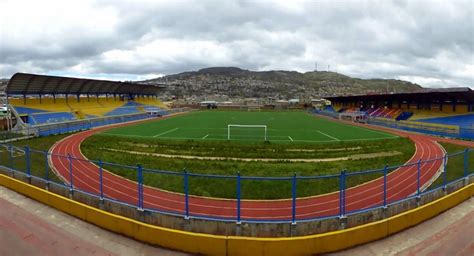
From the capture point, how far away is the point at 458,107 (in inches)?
1719

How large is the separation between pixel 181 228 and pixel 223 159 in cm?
1320

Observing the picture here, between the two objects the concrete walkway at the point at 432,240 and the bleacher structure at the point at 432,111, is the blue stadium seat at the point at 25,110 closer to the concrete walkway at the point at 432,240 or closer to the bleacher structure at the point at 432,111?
the concrete walkway at the point at 432,240

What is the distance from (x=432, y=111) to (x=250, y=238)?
50.5 m

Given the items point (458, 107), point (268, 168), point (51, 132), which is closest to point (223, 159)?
point (268, 168)

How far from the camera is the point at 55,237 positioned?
9.05m

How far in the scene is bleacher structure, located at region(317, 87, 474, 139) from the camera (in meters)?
37.1

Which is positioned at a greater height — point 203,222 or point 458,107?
point 458,107

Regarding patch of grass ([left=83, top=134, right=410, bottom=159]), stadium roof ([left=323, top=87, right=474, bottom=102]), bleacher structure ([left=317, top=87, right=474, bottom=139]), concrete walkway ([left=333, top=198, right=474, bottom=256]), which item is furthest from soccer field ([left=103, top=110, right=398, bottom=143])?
concrete walkway ([left=333, top=198, right=474, bottom=256])

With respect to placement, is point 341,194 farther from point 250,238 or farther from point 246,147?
point 246,147

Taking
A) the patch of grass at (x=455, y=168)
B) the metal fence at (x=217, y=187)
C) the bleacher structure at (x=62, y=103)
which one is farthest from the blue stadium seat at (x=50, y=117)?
the patch of grass at (x=455, y=168)

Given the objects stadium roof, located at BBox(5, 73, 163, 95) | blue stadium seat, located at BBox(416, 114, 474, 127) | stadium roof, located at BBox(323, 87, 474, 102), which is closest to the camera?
blue stadium seat, located at BBox(416, 114, 474, 127)

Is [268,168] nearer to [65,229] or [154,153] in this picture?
[154,153]

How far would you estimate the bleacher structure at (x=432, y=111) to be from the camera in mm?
37094

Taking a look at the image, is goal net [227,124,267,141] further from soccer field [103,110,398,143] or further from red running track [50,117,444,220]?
red running track [50,117,444,220]
